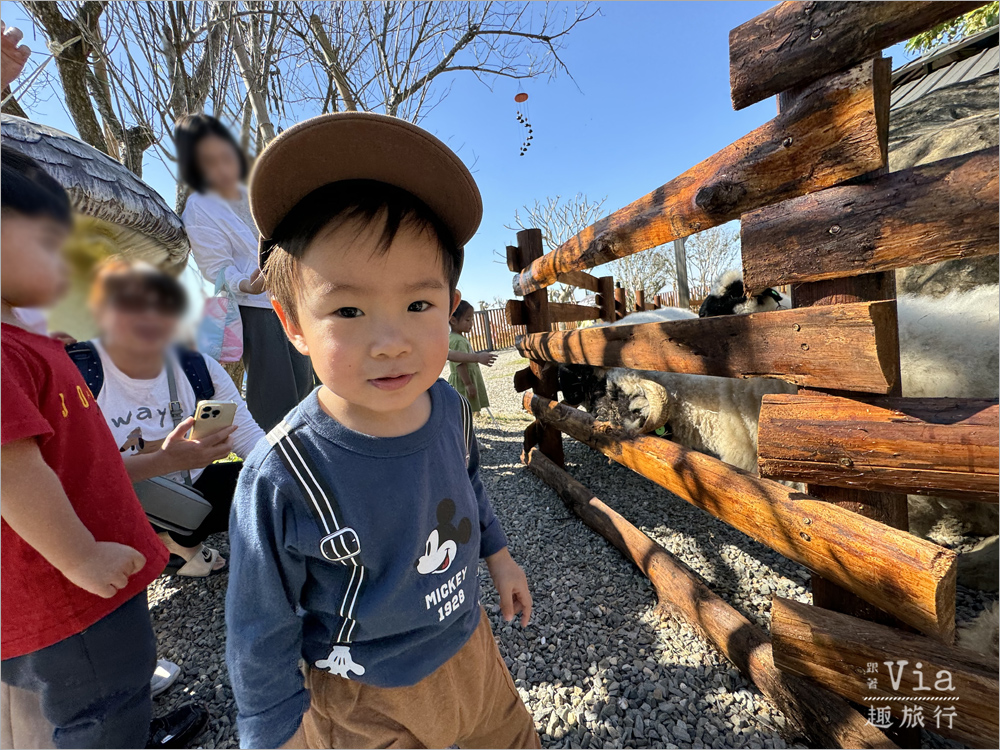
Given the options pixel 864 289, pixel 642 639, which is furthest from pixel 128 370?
pixel 864 289

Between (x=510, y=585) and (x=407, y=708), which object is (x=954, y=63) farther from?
(x=407, y=708)

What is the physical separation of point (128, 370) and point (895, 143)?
16.7 ft

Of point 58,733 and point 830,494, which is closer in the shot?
point 58,733

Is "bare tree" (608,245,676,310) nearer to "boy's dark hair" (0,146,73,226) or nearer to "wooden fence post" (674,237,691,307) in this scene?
"wooden fence post" (674,237,691,307)

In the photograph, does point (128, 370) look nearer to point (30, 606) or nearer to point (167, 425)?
point (167, 425)

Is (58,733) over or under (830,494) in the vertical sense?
under

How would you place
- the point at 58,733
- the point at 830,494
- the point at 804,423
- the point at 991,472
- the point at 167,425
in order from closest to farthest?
the point at 991,472, the point at 58,733, the point at 804,423, the point at 830,494, the point at 167,425

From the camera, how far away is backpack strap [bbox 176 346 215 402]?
2.51 meters

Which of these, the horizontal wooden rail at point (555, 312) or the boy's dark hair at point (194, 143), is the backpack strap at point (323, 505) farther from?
the horizontal wooden rail at point (555, 312)

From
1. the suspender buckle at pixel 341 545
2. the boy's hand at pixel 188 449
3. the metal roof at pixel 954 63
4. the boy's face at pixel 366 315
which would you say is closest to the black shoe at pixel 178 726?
the boy's hand at pixel 188 449

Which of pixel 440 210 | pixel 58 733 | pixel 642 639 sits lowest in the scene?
pixel 642 639

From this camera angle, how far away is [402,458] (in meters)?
1.12

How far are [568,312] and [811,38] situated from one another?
350 cm

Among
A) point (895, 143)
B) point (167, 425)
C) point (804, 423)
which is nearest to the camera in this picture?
point (804, 423)
